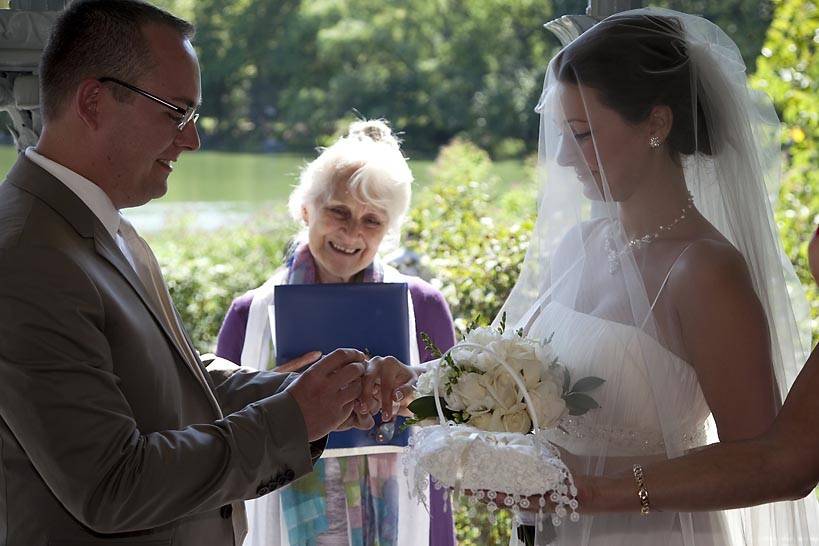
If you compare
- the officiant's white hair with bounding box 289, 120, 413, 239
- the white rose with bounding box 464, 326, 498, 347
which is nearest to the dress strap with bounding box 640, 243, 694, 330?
the white rose with bounding box 464, 326, 498, 347

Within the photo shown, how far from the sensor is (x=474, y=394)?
2.48 meters

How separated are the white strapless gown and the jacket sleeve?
37.7 inches

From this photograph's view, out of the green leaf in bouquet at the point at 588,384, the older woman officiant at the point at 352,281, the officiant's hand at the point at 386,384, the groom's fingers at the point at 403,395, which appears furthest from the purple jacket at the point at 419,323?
the green leaf in bouquet at the point at 588,384

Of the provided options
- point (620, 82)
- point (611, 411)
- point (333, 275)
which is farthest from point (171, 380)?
point (333, 275)

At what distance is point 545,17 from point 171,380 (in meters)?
12.2

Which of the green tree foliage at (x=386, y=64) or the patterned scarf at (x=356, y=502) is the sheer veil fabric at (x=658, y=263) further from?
the green tree foliage at (x=386, y=64)

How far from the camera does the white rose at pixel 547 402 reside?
2477mm

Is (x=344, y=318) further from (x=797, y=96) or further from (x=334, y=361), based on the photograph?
(x=797, y=96)

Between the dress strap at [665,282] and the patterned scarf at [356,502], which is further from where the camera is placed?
the patterned scarf at [356,502]

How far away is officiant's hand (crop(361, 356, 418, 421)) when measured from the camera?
2.97 m

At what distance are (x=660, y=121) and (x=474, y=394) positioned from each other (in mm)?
876

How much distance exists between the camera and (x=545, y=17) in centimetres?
1372

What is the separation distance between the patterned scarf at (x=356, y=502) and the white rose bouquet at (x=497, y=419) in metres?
0.96

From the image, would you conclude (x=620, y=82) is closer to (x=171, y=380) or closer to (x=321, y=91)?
(x=171, y=380)
